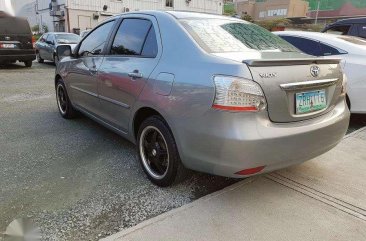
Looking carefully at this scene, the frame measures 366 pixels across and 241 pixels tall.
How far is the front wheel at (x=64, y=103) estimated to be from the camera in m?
5.27

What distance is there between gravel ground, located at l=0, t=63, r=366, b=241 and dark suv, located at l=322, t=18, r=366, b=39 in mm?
3044

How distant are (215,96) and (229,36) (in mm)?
897

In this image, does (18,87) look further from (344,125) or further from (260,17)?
(260,17)

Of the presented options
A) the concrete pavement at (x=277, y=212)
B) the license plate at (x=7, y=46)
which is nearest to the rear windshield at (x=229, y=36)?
the concrete pavement at (x=277, y=212)

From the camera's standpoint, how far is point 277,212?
2766 millimetres

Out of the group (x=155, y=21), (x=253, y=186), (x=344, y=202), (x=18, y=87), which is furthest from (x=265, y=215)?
(x=18, y=87)

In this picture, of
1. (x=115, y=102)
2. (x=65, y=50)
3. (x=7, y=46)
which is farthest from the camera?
(x=7, y=46)

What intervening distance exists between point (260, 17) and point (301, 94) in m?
61.7

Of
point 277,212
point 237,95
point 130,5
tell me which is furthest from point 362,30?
point 130,5

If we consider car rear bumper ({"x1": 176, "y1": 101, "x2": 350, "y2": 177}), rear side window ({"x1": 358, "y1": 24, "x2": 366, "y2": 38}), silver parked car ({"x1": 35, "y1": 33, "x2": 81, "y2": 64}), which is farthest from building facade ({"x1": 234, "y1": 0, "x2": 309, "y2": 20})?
car rear bumper ({"x1": 176, "y1": 101, "x2": 350, "y2": 177})

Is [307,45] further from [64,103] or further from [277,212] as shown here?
[64,103]

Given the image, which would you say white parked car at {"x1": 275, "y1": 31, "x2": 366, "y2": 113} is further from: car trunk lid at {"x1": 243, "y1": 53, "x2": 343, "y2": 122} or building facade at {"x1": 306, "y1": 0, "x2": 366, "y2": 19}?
building facade at {"x1": 306, "y1": 0, "x2": 366, "y2": 19}

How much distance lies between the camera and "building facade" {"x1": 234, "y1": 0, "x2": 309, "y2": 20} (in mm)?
56125

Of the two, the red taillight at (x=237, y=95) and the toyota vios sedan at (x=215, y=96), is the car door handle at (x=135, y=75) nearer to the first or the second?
the toyota vios sedan at (x=215, y=96)
